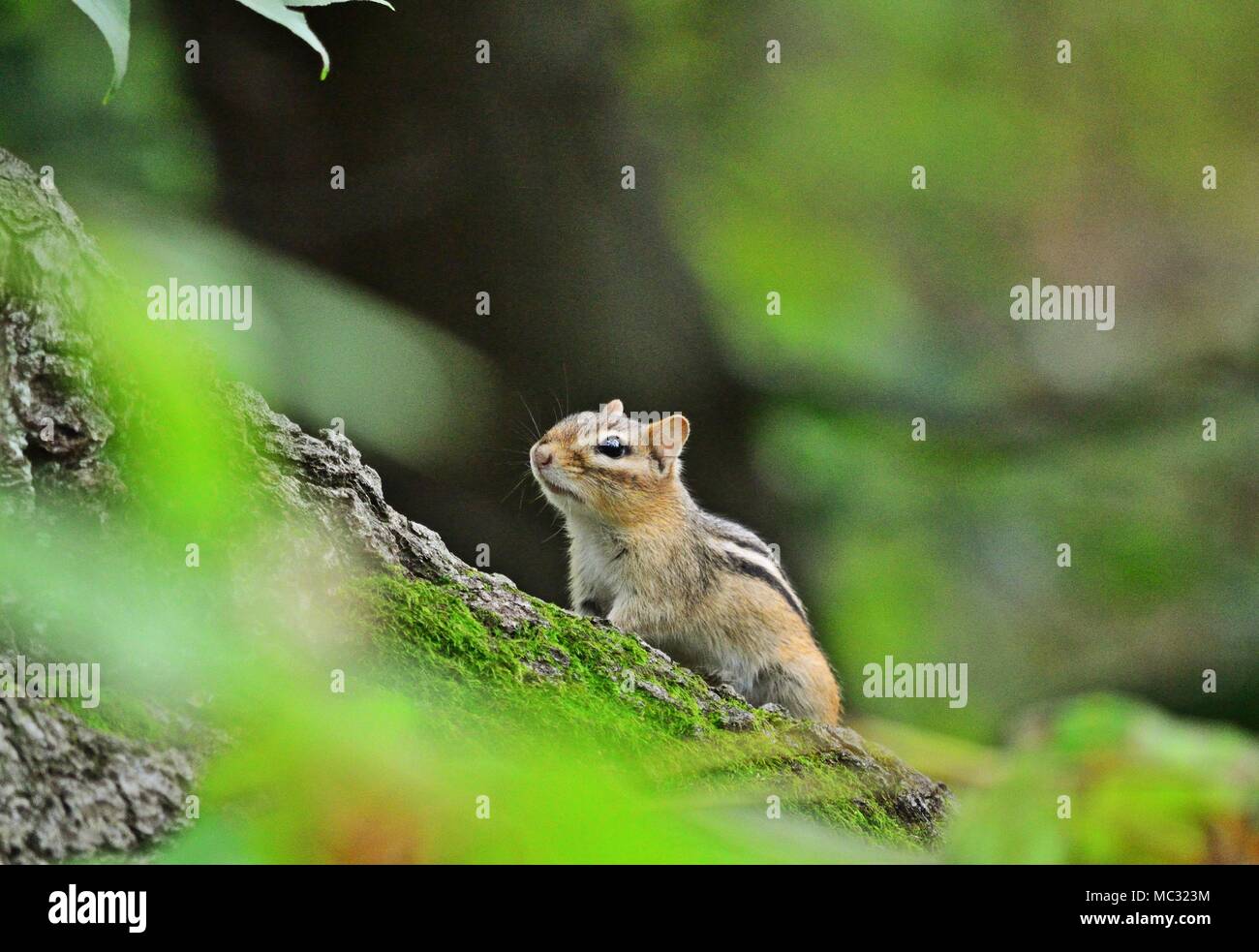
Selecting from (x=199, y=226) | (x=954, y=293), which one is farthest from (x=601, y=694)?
(x=954, y=293)

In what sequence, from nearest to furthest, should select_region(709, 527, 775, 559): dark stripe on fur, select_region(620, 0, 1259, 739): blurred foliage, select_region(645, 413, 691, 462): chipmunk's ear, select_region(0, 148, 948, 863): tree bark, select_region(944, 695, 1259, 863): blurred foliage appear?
select_region(944, 695, 1259, 863): blurred foliage < select_region(0, 148, 948, 863): tree bark < select_region(645, 413, 691, 462): chipmunk's ear < select_region(709, 527, 775, 559): dark stripe on fur < select_region(620, 0, 1259, 739): blurred foliage

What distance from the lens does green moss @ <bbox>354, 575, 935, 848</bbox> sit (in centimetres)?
250

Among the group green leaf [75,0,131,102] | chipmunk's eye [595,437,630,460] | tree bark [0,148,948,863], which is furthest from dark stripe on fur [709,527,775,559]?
green leaf [75,0,131,102]

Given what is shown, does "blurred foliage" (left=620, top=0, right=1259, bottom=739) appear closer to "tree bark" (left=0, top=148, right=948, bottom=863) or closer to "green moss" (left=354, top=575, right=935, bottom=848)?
"green moss" (left=354, top=575, right=935, bottom=848)

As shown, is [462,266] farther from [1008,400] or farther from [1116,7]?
[1116,7]

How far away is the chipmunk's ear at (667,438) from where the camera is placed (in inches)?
229

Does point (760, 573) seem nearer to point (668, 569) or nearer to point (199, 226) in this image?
point (668, 569)

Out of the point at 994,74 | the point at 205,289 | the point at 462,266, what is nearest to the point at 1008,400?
the point at 994,74

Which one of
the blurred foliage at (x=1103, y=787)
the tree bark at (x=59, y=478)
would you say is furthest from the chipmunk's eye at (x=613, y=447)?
the blurred foliage at (x=1103, y=787)

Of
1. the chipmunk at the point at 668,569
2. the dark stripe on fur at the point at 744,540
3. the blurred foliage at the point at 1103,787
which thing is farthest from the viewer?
the dark stripe on fur at the point at 744,540

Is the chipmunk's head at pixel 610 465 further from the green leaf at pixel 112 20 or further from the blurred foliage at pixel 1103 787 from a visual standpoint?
the blurred foliage at pixel 1103 787

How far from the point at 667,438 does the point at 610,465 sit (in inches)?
13.4

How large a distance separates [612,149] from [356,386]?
16.3ft

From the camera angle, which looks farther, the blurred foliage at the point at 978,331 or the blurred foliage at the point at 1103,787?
the blurred foliage at the point at 978,331
